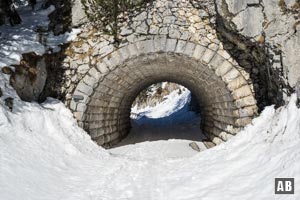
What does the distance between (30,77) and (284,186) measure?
5.81 metres

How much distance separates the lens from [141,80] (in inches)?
407

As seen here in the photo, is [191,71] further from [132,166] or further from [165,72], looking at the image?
[132,166]

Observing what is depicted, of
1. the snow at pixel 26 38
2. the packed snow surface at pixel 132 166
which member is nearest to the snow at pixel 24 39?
the snow at pixel 26 38

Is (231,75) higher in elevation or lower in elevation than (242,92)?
higher

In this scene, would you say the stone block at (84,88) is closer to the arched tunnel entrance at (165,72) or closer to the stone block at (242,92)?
the arched tunnel entrance at (165,72)

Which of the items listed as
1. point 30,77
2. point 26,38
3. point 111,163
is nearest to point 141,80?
point 26,38

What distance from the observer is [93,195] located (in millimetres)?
4363

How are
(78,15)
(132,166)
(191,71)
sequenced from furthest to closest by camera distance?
1. (191,71)
2. (78,15)
3. (132,166)

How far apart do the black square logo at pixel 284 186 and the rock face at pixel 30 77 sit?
17.5ft

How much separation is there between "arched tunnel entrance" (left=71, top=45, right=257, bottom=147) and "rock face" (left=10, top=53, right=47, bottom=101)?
36.6 inches

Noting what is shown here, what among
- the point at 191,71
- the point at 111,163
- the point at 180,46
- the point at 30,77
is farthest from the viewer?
the point at 191,71

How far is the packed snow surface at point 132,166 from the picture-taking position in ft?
13.0

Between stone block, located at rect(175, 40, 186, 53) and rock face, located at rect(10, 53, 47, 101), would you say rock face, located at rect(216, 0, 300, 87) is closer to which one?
stone block, located at rect(175, 40, 186, 53)

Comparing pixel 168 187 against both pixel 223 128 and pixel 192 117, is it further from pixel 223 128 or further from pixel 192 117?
pixel 192 117
